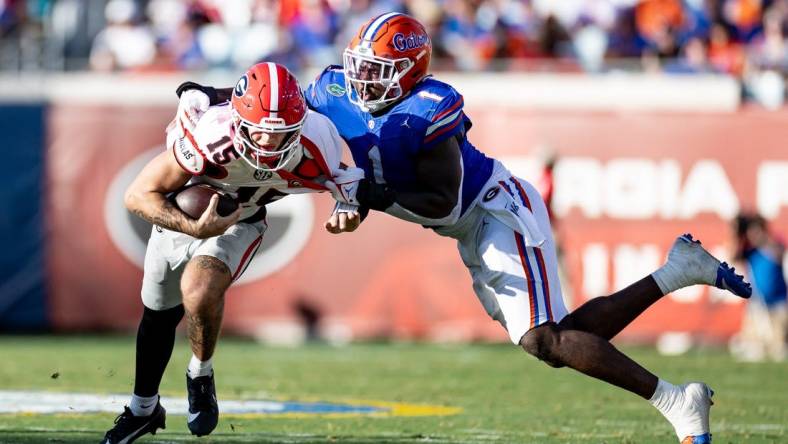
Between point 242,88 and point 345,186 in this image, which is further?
point 345,186

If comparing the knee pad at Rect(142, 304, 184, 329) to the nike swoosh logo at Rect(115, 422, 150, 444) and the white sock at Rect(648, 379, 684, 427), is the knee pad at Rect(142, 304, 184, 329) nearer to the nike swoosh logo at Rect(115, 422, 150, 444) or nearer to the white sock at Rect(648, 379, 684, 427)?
the nike swoosh logo at Rect(115, 422, 150, 444)

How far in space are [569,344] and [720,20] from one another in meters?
8.79

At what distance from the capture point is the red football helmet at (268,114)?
4977 millimetres

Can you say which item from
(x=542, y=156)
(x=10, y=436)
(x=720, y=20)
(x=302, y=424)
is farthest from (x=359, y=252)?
(x=10, y=436)

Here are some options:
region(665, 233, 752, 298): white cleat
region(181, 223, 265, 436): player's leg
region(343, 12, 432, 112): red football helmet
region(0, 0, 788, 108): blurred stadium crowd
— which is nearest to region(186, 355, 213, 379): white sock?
region(181, 223, 265, 436): player's leg

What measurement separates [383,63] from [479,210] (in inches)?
29.0

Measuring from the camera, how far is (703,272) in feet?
18.1

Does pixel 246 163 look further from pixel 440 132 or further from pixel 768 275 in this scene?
pixel 768 275

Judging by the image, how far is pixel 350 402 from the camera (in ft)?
24.1

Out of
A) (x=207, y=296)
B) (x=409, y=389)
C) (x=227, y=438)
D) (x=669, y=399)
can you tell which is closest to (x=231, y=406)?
(x=227, y=438)

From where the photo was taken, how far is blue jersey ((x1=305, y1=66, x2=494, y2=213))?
17.6 ft

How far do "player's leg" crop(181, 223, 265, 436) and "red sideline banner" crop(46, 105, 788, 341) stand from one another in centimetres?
635

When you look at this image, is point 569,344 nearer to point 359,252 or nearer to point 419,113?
point 419,113

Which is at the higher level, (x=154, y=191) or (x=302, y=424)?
(x=154, y=191)
